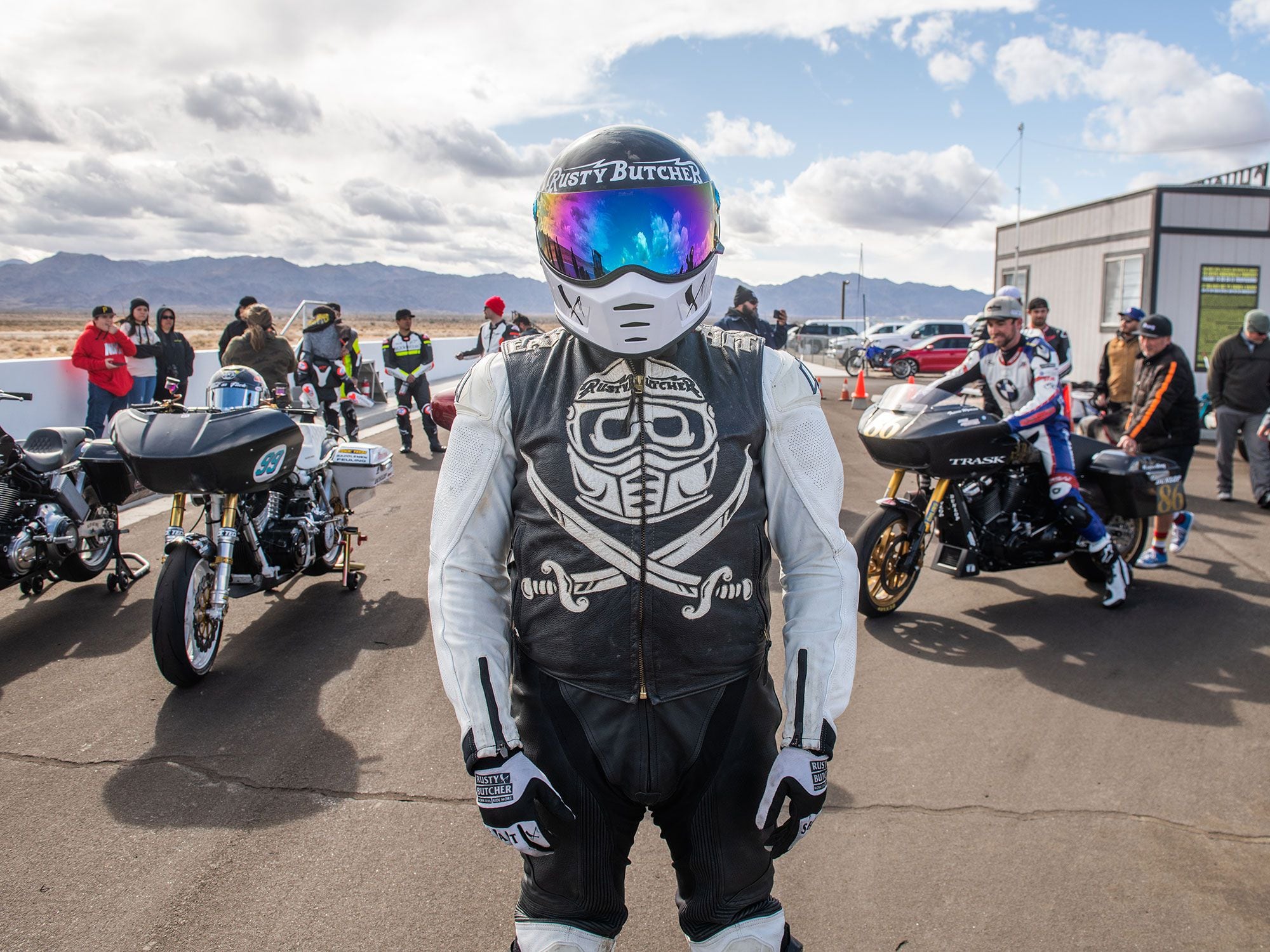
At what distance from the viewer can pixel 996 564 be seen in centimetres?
586

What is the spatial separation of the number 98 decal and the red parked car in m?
26.8

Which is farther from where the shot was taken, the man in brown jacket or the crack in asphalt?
the man in brown jacket

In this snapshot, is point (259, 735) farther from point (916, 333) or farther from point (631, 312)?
point (916, 333)

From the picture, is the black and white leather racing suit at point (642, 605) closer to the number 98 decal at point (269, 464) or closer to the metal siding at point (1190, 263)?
the number 98 decal at point (269, 464)

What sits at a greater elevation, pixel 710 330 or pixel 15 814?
pixel 710 330

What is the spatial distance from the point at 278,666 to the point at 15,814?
1.52 m

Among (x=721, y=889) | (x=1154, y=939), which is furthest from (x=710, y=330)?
(x=1154, y=939)

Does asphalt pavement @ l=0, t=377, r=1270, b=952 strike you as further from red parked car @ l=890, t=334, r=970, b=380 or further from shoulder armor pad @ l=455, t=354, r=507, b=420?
red parked car @ l=890, t=334, r=970, b=380

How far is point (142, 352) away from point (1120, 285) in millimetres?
17187

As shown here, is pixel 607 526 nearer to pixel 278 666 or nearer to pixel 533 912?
pixel 533 912

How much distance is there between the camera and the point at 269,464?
4.90m

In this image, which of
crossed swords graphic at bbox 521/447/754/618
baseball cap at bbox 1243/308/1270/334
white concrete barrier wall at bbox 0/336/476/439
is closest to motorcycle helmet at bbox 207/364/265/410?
crossed swords graphic at bbox 521/447/754/618

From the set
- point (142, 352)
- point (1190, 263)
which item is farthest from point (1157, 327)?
point (1190, 263)

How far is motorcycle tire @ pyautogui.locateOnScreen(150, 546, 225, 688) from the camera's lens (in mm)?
4227
